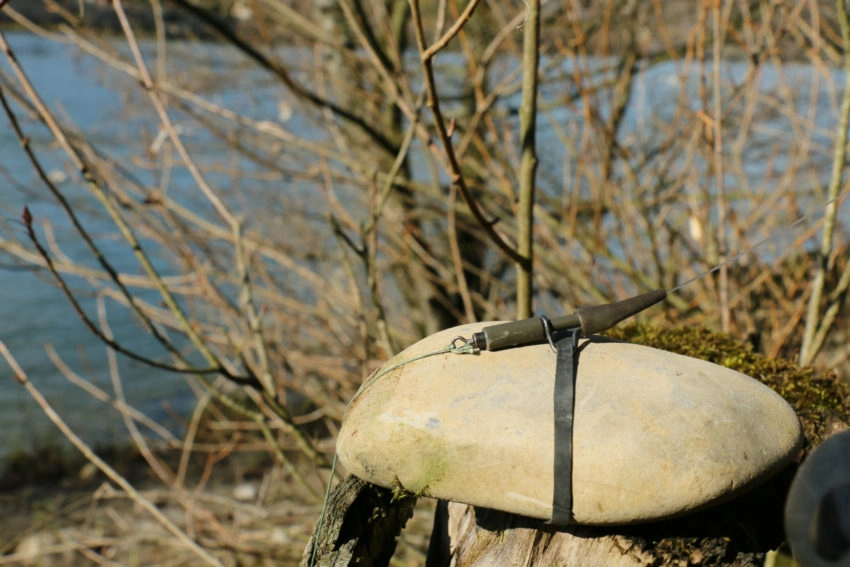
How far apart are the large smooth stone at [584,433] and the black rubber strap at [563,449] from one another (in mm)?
14

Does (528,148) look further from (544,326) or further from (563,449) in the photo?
(563,449)

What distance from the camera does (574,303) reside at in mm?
3488

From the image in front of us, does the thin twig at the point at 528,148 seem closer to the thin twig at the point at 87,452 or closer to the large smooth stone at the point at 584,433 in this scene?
the large smooth stone at the point at 584,433

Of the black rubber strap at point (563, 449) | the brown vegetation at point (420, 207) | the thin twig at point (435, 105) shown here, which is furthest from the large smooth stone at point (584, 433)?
the thin twig at point (435, 105)

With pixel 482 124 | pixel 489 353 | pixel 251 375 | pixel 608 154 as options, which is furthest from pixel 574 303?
pixel 489 353

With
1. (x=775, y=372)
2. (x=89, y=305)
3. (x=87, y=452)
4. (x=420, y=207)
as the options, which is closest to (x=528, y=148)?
(x=775, y=372)

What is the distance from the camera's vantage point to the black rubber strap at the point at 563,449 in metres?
1.20

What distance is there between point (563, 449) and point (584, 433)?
5 cm

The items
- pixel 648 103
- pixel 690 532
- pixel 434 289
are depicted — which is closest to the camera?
pixel 690 532

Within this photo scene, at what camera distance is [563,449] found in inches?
47.4

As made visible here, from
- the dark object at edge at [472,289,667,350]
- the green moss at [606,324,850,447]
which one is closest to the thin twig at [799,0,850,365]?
the green moss at [606,324,850,447]

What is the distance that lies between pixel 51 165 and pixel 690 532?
8.95 m

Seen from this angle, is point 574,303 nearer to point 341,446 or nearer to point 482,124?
point 482,124

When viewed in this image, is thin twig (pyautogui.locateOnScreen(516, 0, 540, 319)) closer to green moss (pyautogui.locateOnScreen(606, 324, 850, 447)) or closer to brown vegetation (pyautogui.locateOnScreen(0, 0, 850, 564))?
brown vegetation (pyautogui.locateOnScreen(0, 0, 850, 564))
